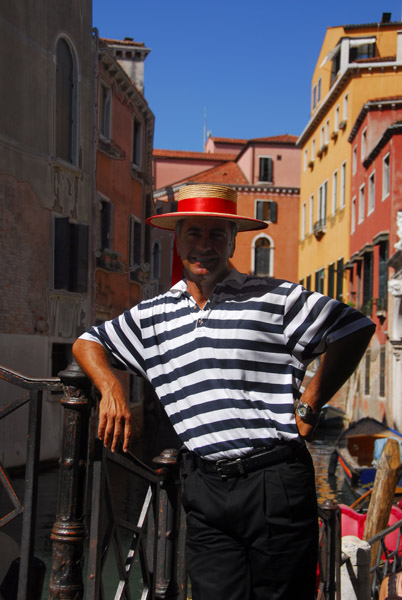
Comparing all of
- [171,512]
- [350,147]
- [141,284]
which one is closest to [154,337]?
[171,512]

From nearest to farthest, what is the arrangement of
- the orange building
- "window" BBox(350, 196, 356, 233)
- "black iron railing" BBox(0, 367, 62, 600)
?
1. "black iron railing" BBox(0, 367, 62, 600)
2. the orange building
3. "window" BBox(350, 196, 356, 233)

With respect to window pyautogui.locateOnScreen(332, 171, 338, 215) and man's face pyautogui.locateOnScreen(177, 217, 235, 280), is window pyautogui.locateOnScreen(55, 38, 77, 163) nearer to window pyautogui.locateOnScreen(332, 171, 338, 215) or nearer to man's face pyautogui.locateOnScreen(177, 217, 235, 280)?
man's face pyautogui.locateOnScreen(177, 217, 235, 280)

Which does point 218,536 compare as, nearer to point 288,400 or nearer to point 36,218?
point 288,400

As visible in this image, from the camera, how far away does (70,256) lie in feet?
40.2

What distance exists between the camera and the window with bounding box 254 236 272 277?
3128cm

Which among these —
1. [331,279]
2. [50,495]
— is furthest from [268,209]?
[50,495]

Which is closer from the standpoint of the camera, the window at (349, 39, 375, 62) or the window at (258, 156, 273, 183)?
the window at (349, 39, 375, 62)

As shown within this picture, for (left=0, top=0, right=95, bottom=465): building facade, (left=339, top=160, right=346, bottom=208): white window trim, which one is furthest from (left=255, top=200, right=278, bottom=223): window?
(left=0, top=0, right=95, bottom=465): building facade

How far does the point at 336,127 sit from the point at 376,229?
706 cm

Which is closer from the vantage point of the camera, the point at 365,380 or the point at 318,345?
the point at 318,345

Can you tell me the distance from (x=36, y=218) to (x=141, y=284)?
5353 mm

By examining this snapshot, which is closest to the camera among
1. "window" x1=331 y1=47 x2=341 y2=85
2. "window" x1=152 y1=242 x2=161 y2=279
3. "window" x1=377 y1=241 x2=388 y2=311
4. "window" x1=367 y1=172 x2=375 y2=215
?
"window" x1=377 y1=241 x2=388 y2=311

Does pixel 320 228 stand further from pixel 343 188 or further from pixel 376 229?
pixel 376 229

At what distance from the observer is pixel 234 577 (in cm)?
191
